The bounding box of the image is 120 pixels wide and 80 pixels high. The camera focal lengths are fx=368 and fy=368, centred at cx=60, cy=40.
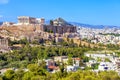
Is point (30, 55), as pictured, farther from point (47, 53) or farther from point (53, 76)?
point (53, 76)

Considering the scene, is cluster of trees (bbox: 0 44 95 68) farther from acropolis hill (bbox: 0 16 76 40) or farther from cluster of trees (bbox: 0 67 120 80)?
cluster of trees (bbox: 0 67 120 80)

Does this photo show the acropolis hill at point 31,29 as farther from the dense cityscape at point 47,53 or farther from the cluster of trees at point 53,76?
the cluster of trees at point 53,76

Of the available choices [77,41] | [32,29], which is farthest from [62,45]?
[32,29]

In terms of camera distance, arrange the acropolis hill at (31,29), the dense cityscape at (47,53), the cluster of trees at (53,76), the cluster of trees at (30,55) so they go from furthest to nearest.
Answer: the acropolis hill at (31,29) < the cluster of trees at (30,55) < the dense cityscape at (47,53) < the cluster of trees at (53,76)

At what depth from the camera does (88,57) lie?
4612 cm

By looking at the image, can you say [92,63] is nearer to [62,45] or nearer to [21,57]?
[21,57]

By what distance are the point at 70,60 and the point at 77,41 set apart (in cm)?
1903

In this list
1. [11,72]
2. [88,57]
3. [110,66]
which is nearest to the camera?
[11,72]

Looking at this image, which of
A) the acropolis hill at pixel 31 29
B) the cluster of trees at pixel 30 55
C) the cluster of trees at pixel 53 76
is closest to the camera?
the cluster of trees at pixel 53 76

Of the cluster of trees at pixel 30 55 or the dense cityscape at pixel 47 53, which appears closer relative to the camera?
the dense cityscape at pixel 47 53

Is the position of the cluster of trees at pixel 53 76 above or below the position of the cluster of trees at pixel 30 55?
above

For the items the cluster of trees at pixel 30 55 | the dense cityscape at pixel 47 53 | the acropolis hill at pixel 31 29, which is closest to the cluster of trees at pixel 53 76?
the dense cityscape at pixel 47 53

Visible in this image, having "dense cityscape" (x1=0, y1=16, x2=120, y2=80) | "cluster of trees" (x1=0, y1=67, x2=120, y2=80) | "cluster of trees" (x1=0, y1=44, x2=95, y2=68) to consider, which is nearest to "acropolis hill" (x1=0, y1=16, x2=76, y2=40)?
"dense cityscape" (x1=0, y1=16, x2=120, y2=80)

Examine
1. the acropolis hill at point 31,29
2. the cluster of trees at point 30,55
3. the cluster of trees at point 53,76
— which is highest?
the acropolis hill at point 31,29
